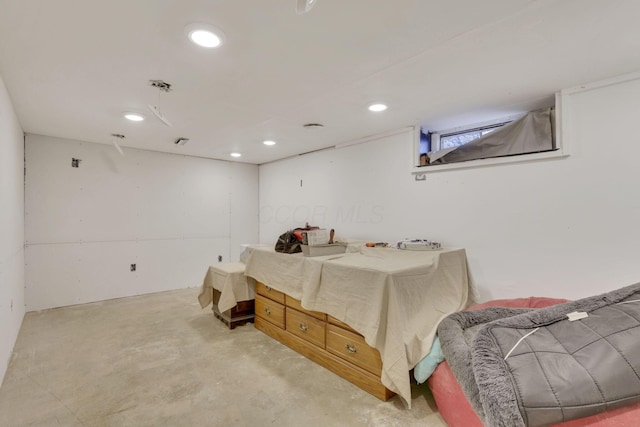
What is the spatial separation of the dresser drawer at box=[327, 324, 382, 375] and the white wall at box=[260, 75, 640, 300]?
54.1 inches

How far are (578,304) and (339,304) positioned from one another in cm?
143

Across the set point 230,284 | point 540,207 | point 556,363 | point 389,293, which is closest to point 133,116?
point 230,284

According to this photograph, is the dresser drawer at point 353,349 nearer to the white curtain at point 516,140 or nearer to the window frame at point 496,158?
the window frame at point 496,158

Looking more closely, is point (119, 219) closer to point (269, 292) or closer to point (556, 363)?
point (269, 292)

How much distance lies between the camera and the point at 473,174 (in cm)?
277

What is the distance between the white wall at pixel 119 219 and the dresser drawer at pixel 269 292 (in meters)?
2.43

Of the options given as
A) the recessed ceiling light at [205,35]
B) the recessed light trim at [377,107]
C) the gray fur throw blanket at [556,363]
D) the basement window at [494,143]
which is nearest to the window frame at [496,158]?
the basement window at [494,143]

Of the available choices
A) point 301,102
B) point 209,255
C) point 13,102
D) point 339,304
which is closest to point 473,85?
point 301,102

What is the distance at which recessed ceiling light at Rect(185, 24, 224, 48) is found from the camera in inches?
59.9

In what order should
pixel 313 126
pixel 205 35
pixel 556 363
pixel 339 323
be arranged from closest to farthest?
pixel 556 363 < pixel 205 35 < pixel 339 323 < pixel 313 126

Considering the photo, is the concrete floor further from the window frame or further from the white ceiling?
the white ceiling

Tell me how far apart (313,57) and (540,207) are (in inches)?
85.8

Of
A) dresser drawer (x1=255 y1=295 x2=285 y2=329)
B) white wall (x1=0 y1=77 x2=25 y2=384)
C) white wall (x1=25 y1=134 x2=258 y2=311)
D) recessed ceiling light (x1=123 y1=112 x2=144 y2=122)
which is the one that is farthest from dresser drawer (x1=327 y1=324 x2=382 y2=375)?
white wall (x1=25 y1=134 x2=258 y2=311)

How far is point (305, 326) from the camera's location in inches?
101
